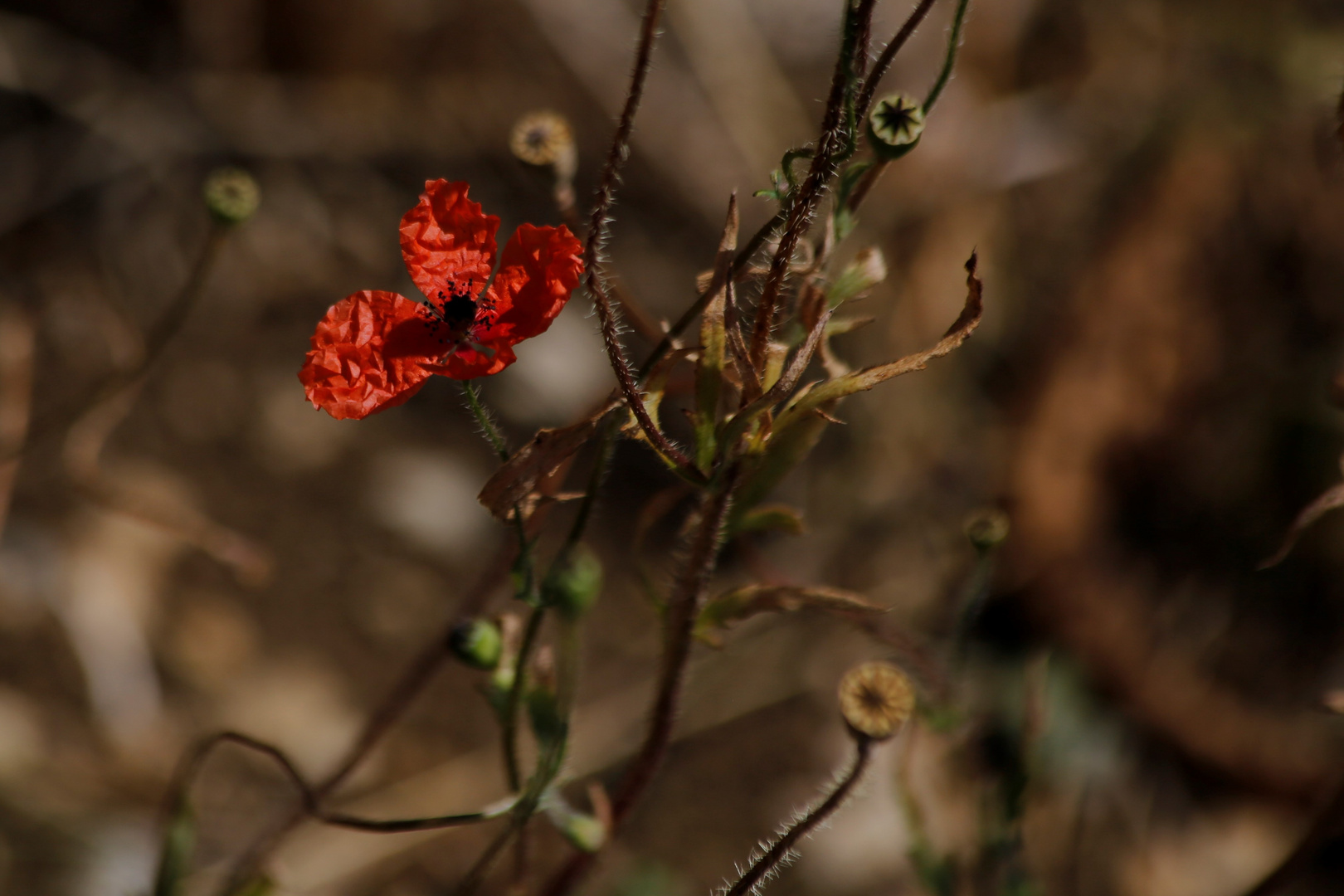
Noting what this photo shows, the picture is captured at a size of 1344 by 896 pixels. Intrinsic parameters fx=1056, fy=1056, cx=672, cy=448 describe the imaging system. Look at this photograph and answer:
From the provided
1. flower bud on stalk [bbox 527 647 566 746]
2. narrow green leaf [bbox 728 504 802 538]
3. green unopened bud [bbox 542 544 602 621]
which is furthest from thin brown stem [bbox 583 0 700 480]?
flower bud on stalk [bbox 527 647 566 746]

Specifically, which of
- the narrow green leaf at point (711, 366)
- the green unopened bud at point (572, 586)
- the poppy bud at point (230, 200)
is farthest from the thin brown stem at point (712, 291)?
the poppy bud at point (230, 200)

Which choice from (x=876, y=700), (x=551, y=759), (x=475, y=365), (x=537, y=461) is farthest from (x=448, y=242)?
(x=876, y=700)

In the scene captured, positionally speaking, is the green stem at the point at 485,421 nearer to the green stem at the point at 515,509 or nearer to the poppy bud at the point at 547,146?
the green stem at the point at 515,509

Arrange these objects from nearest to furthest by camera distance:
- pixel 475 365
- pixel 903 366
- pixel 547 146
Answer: pixel 903 366 < pixel 475 365 < pixel 547 146

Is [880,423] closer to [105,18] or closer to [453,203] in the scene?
[453,203]

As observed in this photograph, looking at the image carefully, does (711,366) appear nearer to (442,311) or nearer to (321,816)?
(442,311)

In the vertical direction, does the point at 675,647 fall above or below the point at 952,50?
below

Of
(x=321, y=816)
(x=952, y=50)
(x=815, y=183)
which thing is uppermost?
(x=952, y=50)
